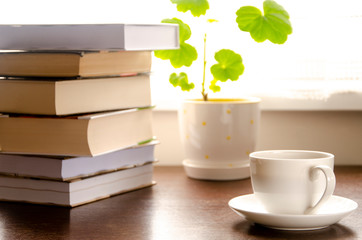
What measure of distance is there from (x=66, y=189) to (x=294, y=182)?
1.21ft

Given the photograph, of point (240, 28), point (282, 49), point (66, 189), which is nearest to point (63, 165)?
point (66, 189)

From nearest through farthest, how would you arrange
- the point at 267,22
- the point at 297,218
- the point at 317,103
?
1. the point at 297,218
2. the point at 267,22
3. the point at 317,103

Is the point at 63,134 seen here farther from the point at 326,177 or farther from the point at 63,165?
the point at 326,177

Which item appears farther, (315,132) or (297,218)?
(315,132)

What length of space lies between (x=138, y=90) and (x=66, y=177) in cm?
22

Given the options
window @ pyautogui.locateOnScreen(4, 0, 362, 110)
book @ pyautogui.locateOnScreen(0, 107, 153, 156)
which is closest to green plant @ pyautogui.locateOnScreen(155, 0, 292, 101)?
window @ pyautogui.locateOnScreen(4, 0, 362, 110)

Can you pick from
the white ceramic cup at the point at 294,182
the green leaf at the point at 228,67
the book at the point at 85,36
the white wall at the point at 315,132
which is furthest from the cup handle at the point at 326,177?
the white wall at the point at 315,132

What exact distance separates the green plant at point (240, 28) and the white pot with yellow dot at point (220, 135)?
6cm

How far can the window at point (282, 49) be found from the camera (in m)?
1.37

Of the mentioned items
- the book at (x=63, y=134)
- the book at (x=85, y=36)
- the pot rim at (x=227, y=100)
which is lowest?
the book at (x=63, y=134)

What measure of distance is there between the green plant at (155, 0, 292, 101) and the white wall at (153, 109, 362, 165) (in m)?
0.19

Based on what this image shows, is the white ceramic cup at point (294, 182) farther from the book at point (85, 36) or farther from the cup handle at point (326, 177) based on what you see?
the book at point (85, 36)

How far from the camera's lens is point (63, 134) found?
1038 mm

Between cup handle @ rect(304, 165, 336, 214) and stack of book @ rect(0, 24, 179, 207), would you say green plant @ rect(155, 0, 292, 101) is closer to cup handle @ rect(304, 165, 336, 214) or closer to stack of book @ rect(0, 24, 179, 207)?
stack of book @ rect(0, 24, 179, 207)
